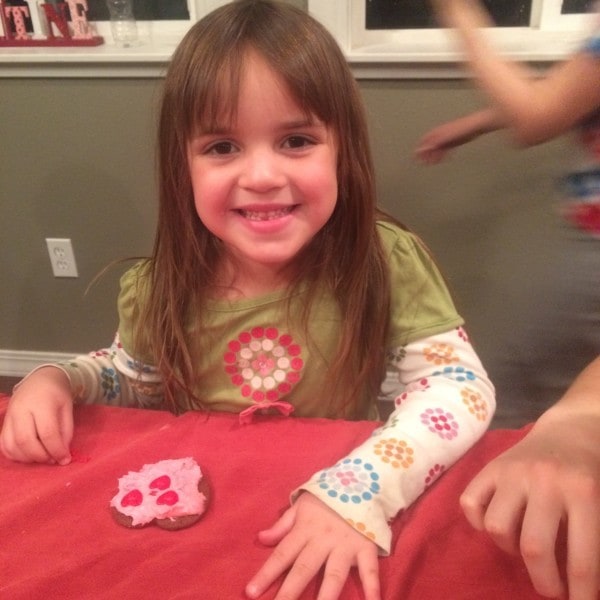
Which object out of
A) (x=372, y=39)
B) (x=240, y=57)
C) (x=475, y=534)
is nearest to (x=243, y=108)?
(x=240, y=57)

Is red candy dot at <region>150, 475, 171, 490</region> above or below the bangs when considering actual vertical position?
below

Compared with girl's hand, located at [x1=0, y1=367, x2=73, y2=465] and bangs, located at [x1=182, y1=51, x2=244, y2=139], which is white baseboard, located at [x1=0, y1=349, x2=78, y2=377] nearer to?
girl's hand, located at [x1=0, y1=367, x2=73, y2=465]

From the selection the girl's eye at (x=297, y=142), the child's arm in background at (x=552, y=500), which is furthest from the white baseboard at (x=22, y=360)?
the child's arm in background at (x=552, y=500)

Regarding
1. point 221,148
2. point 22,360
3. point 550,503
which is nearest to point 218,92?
point 221,148

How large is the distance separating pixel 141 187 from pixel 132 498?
1234 millimetres

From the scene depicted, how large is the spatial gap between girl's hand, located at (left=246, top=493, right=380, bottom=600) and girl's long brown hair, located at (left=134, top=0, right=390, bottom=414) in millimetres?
339

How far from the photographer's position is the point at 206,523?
63 cm

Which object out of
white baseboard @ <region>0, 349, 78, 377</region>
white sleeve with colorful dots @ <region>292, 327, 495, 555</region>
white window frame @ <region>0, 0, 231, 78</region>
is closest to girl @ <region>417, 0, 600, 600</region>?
white sleeve with colorful dots @ <region>292, 327, 495, 555</region>

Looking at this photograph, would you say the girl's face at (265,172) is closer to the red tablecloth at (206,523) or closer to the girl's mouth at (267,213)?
the girl's mouth at (267,213)

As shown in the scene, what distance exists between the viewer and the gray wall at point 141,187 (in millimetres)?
1550

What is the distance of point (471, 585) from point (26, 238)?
1.71 m

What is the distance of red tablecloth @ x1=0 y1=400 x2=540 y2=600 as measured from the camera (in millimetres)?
559

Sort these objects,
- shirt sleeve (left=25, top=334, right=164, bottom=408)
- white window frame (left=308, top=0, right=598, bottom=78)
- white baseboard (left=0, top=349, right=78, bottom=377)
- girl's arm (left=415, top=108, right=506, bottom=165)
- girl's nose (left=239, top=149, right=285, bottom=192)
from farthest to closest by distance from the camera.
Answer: white baseboard (left=0, top=349, right=78, bottom=377) → white window frame (left=308, top=0, right=598, bottom=78) → girl's arm (left=415, top=108, right=506, bottom=165) → shirt sleeve (left=25, top=334, right=164, bottom=408) → girl's nose (left=239, top=149, right=285, bottom=192)

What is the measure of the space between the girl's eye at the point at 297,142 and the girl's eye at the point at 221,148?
0.07 metres
